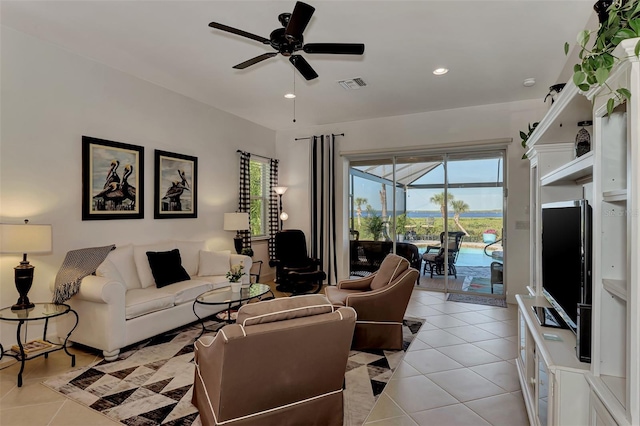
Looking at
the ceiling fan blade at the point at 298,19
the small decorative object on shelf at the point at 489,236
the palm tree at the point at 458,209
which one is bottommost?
the small decorative object on shelf at the point at 489,236

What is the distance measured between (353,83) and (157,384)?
153 inches

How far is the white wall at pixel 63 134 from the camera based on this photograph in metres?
3.18

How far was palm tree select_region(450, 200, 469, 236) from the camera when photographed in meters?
5.81

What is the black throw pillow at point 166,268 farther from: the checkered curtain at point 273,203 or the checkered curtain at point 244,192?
the checkered curtain at point 273,203

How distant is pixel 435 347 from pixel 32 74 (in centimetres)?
478

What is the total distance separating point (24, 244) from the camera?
2.85 metres

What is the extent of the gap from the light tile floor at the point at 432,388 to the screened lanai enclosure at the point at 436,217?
1.98 metres

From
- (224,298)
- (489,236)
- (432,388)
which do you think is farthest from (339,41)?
(489,236)

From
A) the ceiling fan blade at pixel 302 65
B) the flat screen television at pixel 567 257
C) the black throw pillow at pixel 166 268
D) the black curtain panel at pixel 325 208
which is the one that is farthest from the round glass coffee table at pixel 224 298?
the flat screen television at pixel 567 257

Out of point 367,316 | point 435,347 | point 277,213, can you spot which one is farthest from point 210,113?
point 435,347

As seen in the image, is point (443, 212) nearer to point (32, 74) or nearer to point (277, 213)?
point (277, 213)

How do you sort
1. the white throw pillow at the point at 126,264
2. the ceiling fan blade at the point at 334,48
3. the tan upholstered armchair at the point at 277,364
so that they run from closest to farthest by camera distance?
1. the tan upholstered armchair at the point at 277,364
2. the ceiling fan blade at the point at 334,48
3. the white throw pillow at the point at 126,264

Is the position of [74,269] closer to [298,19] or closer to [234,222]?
[234,222]

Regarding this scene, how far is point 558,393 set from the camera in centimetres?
157
